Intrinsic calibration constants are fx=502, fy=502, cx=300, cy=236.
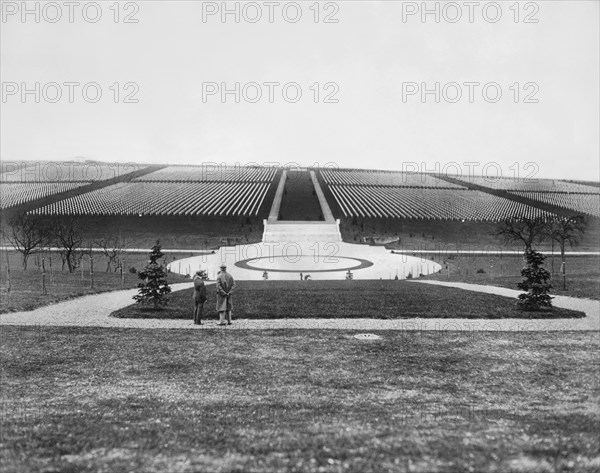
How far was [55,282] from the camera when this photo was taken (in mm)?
22328

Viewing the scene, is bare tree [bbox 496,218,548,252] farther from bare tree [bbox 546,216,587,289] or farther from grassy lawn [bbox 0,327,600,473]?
grassy lawn [bbox 0,327,600,473]

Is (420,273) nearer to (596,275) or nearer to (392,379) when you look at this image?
(596,275)

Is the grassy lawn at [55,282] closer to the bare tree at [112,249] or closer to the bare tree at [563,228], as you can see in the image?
the bare tree at [112,249]

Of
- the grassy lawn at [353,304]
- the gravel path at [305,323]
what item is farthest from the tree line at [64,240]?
the gravel path at [305,323]

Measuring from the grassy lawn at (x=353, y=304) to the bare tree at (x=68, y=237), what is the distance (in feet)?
25.8

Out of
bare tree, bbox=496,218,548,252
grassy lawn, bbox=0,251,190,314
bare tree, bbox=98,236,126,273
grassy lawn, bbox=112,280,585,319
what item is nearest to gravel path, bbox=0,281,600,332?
grassy lawn, bbox=112,280,585,319

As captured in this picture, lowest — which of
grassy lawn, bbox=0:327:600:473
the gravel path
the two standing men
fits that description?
the gravel path

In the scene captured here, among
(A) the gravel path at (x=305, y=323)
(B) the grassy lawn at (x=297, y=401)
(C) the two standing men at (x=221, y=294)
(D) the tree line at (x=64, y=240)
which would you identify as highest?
(D) the tree line at (x=64, y=240)

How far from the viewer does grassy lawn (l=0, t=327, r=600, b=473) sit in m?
5.21

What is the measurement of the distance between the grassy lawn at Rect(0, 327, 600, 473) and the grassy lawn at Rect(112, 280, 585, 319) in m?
2.73

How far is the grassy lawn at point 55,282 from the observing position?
1747cm

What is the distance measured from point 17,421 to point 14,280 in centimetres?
1787

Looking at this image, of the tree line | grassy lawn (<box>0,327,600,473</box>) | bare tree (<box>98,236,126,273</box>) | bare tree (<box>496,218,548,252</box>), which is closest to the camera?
grassy lawn (<box>0,327,600,473</box>)

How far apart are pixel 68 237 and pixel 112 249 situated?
2.51 meters
